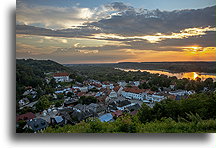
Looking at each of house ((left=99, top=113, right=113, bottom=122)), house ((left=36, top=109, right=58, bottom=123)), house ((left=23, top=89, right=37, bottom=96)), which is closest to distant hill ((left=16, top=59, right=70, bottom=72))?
house ((left=23, top=89, right=37, bottom=96))

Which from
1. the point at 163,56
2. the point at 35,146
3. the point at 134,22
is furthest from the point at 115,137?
the point at 134,22

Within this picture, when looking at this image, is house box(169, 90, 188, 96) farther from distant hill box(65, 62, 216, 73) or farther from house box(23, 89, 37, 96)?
house box(23, 89, 37, 96)

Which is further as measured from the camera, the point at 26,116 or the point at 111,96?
the point at 111,96

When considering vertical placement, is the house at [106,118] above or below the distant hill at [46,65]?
below

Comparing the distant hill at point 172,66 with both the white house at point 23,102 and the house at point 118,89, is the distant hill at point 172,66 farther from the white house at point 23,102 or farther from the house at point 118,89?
the white house at point 23,102

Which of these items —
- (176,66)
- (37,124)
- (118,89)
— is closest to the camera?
(37,124)

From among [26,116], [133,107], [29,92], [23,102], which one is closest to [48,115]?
[26,116]

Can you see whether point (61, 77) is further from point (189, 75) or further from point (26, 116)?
point (189, 75)

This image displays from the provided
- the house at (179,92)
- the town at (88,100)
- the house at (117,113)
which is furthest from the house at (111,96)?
the house at (179,92)
